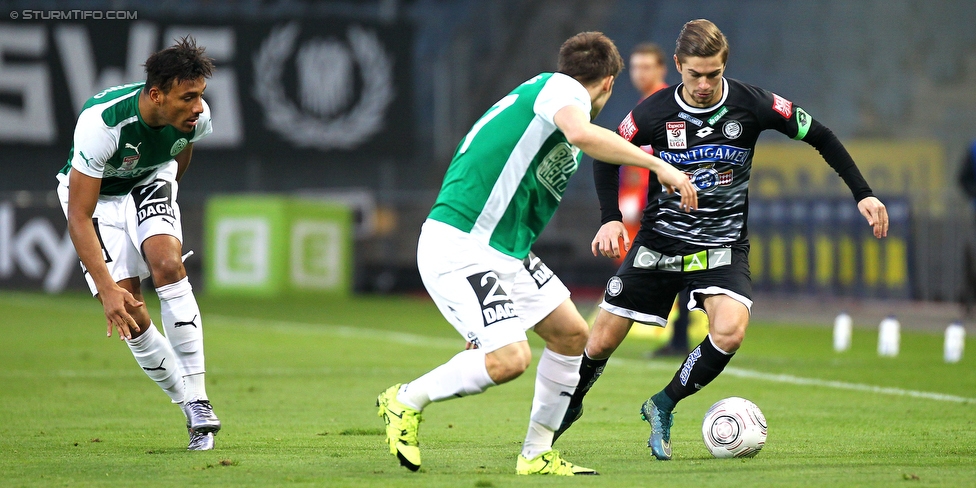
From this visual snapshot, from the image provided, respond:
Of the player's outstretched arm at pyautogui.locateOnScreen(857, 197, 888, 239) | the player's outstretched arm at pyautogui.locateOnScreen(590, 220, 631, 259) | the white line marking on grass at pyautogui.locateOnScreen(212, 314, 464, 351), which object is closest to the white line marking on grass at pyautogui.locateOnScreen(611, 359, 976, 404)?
the white line marking on grass at pyautogui.locateOnScreen(212, 314, 464, 351)

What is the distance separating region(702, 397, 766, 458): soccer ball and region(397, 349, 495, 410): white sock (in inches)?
47.9

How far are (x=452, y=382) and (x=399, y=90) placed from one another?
20686 mm

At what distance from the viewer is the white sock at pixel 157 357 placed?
6250mm

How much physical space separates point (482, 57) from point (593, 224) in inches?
192

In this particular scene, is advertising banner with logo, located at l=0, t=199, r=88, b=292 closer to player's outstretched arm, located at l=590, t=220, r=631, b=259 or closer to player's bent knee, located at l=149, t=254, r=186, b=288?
player's bent knee, located at l=149, t=254, r=186, b=288

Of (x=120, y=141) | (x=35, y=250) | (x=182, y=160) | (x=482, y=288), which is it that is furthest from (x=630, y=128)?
(x=35, y=250)

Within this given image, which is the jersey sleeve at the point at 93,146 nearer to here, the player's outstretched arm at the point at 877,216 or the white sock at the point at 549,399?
the white sock at the point at 549,399

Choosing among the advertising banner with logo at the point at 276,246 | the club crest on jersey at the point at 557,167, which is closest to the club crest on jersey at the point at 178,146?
the club crest on jersey at the point at 557,167

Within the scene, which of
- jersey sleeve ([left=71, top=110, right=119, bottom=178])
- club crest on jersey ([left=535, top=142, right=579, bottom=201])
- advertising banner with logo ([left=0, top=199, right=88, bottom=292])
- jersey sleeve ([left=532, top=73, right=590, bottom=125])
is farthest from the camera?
advertising banner with logo ([left=0, top=199, right=88, bottom=292])

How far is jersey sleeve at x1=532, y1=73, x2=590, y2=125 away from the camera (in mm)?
5047

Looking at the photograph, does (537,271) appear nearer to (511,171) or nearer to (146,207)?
(511,171)

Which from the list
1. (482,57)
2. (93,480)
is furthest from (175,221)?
(482,57)

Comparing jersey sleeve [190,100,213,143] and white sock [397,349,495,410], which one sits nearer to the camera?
white sock [397,349,495,410]

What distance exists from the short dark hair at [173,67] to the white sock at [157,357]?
1.19 m
